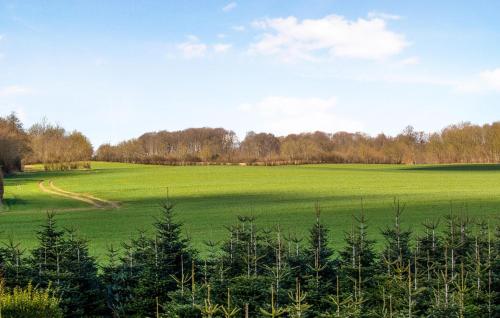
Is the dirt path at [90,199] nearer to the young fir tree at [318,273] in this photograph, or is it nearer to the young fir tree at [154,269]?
the young fir tree at [154,269]

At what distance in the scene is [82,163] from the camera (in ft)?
466

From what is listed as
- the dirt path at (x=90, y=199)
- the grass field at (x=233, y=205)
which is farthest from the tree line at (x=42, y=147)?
the dirt path at (x=90, y=199)

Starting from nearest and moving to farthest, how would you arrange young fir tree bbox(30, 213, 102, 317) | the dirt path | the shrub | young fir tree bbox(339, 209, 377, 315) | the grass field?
the shrub
young fir tree bbox(339, 209, 377, 315)
young fir tree bbox(30, 213, 102, 317)
the grass field
the dirt path

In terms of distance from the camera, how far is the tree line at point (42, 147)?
104 metres

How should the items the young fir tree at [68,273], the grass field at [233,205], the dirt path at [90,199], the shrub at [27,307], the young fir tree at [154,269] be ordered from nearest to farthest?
the shrub at [27,307] → the young fir tree at [68,273] → the young fir tree at [154,269] → the grass field at [233,205] → the dirt path at [90,199]

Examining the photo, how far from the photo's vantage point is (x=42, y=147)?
516 feet

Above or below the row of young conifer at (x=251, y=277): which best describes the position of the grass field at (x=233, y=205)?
below

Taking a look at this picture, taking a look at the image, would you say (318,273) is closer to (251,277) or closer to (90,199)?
(251,277)

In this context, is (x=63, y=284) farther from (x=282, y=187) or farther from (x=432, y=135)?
(x=432, y=135)

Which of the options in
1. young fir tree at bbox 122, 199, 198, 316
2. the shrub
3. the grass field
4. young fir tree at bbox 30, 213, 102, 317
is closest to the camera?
the shrub

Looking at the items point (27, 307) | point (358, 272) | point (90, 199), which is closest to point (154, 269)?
point (27, 307)

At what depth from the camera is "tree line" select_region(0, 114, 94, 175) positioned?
342ft

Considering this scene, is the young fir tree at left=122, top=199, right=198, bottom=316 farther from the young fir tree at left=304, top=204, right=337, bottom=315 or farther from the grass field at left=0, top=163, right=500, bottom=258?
the grass field at left=0, top=163, right=500, bottom=258

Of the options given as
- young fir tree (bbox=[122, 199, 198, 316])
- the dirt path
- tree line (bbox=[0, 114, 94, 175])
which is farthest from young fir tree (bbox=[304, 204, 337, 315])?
tree line (bbox=[0, 114, 94, 175])
